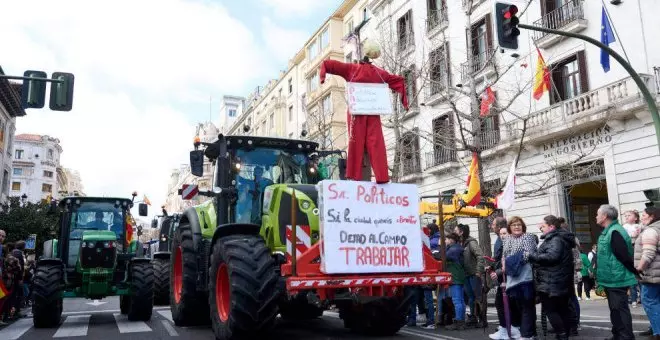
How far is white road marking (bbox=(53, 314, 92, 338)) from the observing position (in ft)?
29.9

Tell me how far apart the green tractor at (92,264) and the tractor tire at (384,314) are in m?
4.94

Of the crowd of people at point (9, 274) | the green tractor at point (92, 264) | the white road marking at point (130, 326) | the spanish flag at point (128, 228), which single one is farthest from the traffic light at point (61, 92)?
the white road marking at point (130, 326)

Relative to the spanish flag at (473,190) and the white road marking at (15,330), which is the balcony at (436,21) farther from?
the white road marking at (15,330)

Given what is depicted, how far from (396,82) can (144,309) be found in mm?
6717

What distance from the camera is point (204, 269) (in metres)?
8.34

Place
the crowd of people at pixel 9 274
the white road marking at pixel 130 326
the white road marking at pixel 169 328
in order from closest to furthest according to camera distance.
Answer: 1. the white road marking at pixel 169 328
2. the white road marking at pixel 130 326
3. the crowd of people at pixel 9 274

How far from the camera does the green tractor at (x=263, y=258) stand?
616 cm

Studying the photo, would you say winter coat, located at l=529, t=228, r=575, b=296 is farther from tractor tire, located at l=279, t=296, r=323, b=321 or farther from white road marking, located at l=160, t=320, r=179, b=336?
white road marking, located at l=160, t=320, r=179, b=336

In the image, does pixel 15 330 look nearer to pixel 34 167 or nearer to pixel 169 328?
pixel 169 328

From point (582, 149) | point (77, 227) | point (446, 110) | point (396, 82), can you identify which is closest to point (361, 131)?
point (396, 82)

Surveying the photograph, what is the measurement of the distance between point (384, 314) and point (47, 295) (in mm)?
6271

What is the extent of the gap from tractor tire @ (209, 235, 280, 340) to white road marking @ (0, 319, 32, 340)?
15.3 ft

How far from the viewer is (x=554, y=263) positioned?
6.91 metres

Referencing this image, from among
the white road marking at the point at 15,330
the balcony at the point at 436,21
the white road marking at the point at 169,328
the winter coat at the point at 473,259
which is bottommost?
the white road marking at the point at 15,330
